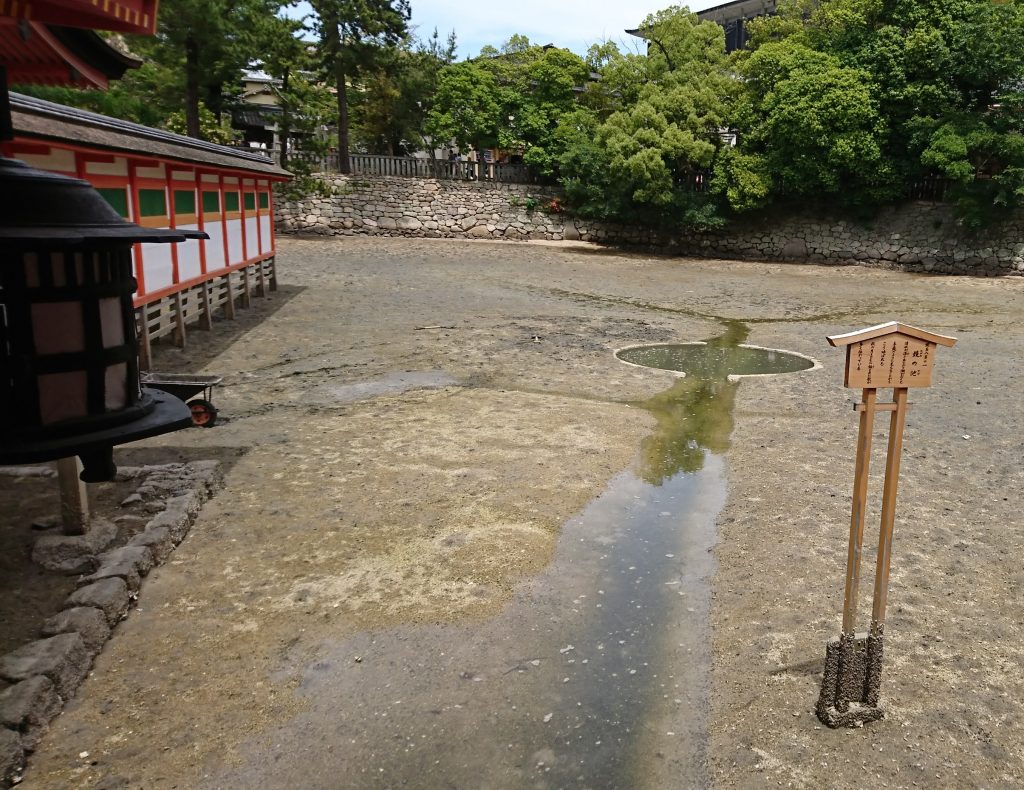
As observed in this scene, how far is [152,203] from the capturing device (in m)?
11.0

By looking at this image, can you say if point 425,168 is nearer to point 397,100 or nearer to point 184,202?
point 397,100

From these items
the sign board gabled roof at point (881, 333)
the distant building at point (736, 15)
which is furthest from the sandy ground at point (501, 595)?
the distant building at point (736, 15)

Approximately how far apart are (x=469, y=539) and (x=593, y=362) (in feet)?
19.9

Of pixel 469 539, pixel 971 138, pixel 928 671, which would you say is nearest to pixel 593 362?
pixel 469 539

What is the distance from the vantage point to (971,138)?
2214cm

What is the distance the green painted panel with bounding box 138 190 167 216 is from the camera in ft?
34.9

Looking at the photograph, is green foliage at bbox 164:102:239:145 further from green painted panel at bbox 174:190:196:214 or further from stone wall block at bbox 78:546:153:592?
stone wall block at bbox 78:546:153:592

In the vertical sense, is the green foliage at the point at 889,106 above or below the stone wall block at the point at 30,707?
above

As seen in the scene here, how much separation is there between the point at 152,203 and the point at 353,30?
21160 millimetres

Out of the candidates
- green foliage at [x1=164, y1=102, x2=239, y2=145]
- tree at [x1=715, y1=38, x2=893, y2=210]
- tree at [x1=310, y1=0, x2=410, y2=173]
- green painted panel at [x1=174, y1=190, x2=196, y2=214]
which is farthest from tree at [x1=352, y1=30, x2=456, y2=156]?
green painted panel at [x1=174, y1=190, x2=196, y2=214]

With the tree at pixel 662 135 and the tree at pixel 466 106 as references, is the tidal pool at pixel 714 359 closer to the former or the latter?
the tree at pixel 662 135

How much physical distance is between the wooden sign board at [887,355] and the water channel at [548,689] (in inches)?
70.5

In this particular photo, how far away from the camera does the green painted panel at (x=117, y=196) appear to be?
31.4 feet

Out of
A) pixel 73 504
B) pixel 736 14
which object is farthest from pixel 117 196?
pixel 736 14
